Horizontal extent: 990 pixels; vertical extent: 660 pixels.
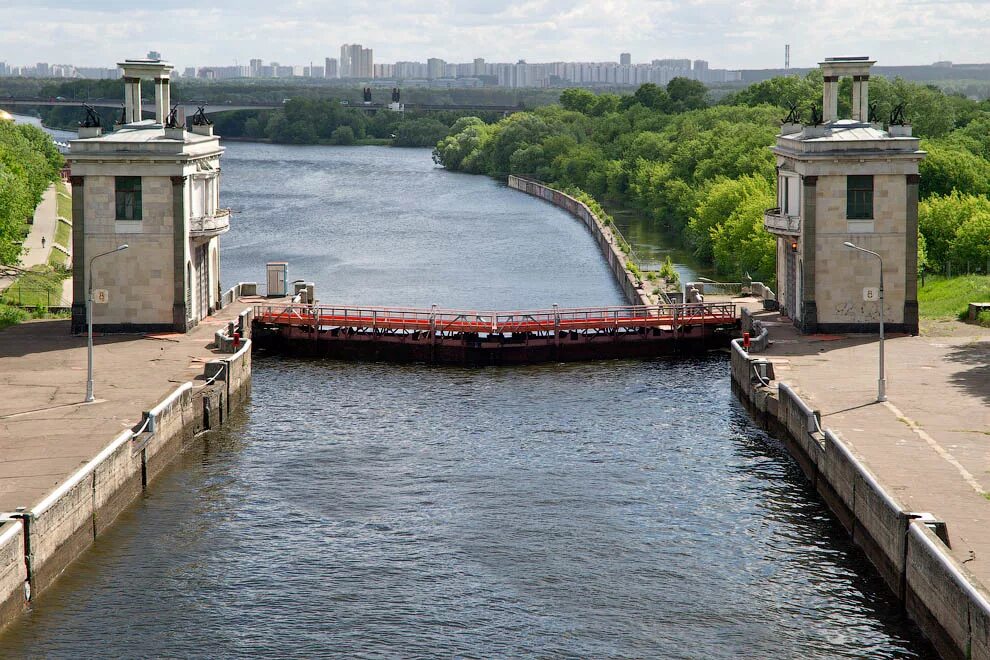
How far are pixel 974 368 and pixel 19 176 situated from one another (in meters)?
72.9

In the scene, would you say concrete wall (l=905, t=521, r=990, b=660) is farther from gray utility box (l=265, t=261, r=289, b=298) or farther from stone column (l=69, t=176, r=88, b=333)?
gray utility box (l=265, t=261, r=289, b=298)

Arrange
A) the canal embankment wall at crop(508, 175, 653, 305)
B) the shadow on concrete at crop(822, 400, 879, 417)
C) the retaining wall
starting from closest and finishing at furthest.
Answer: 1. the retaining wall
2. the shadow on concrete at crop(822, 400, 879, 417)
3. the canal embankment wall at crop(508, 175, 653, 305)

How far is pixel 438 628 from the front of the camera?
3728 centimetres

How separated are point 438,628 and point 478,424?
2192cm

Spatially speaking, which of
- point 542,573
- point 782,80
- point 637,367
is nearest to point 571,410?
point 637,367

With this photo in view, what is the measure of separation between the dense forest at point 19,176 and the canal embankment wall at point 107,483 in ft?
77.8

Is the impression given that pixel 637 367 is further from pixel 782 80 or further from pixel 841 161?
pixel 782 80

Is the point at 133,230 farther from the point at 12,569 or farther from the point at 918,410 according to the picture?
the point at 918,410

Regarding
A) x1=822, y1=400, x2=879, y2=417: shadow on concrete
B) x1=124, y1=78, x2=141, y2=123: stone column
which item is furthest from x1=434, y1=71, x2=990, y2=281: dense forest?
x1=124, y1=78, x2=141, y2=123: stone column

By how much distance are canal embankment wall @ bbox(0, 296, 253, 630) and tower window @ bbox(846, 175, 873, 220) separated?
93.0 ft

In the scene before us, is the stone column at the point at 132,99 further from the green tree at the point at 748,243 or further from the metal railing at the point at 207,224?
the green tree at the point at 748,243

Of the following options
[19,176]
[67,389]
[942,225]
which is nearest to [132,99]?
[67,389]

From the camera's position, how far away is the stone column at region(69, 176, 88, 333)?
67.8 m

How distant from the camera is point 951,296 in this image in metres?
82.8
